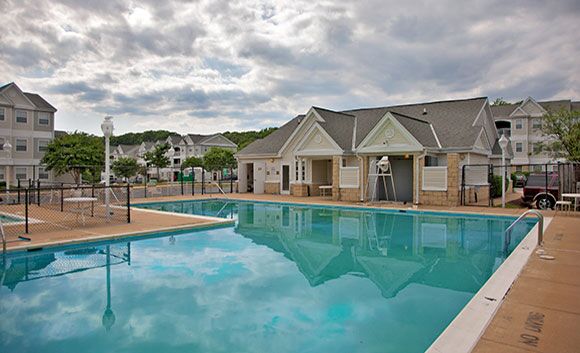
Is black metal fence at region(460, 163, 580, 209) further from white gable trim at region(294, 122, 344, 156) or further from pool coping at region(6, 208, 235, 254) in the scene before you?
pool coping at region(6, 208, 235, 254)

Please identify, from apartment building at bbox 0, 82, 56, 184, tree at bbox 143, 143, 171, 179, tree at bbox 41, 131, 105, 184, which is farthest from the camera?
tree at bbox 143, 143, 171, 179

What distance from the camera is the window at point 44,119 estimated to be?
1323 inches

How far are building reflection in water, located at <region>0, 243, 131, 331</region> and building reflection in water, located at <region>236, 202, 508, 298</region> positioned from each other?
155 inches

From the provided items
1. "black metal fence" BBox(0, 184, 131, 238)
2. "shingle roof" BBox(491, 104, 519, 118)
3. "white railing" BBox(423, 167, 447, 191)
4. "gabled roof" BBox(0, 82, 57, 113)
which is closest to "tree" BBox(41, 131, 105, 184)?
"gabled roof" BBox(0, 82, 57, 113)

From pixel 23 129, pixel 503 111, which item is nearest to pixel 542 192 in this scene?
A: pixel 503 111

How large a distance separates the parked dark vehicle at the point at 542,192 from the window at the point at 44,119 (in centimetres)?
3663

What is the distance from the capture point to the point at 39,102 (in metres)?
33.7

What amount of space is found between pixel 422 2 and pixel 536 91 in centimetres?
3362

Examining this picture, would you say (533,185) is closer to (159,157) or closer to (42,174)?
(42,174)

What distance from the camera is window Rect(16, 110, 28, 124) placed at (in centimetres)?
3218

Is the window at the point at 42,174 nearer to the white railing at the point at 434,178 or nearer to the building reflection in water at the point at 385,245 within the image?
the building reflection in water at the point at 385,245

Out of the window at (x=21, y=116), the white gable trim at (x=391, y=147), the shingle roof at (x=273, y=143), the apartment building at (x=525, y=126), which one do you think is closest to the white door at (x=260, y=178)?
the shingle roof at (x=273, y=143)

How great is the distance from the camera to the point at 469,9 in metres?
15.0

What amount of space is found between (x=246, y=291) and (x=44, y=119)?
3489cm
